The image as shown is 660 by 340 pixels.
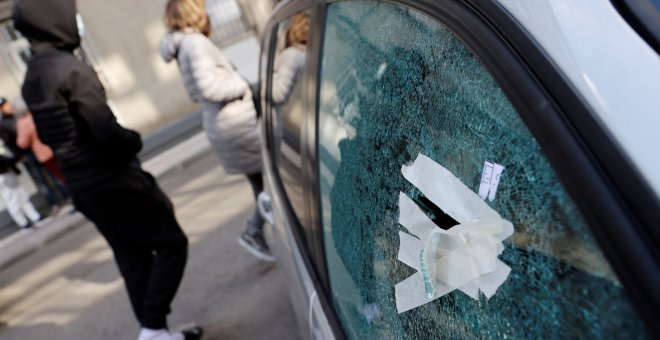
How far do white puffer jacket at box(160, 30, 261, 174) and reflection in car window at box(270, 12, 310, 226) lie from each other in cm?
76

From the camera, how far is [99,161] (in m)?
2.44

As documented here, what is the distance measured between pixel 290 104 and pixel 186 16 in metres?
1.42

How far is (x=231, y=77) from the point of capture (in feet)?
9.70

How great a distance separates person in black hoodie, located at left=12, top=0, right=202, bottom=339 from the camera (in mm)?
2260

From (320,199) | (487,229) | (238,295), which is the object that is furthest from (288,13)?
(238,295)

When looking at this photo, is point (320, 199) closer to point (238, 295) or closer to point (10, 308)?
point (238, 295)

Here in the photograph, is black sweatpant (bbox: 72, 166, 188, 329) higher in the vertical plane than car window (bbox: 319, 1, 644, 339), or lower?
lower

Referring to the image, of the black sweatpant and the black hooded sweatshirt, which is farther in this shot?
the black sweatpant

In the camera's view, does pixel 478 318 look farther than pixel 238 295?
No

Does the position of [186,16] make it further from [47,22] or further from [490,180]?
[490,180]

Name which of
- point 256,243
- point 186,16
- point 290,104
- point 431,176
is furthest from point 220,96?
point 431,176

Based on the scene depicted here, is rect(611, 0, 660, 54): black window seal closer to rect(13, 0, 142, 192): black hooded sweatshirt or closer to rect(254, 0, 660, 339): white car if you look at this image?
rect(254, 0, 660, 339): white car

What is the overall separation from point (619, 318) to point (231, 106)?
2.64m

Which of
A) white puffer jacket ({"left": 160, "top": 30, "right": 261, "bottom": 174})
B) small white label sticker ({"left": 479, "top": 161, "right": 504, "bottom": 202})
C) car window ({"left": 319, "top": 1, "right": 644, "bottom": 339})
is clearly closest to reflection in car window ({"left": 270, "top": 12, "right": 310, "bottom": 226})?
car window ({"left": 319, "top": 1, "right": 644, "bottom": 339})
